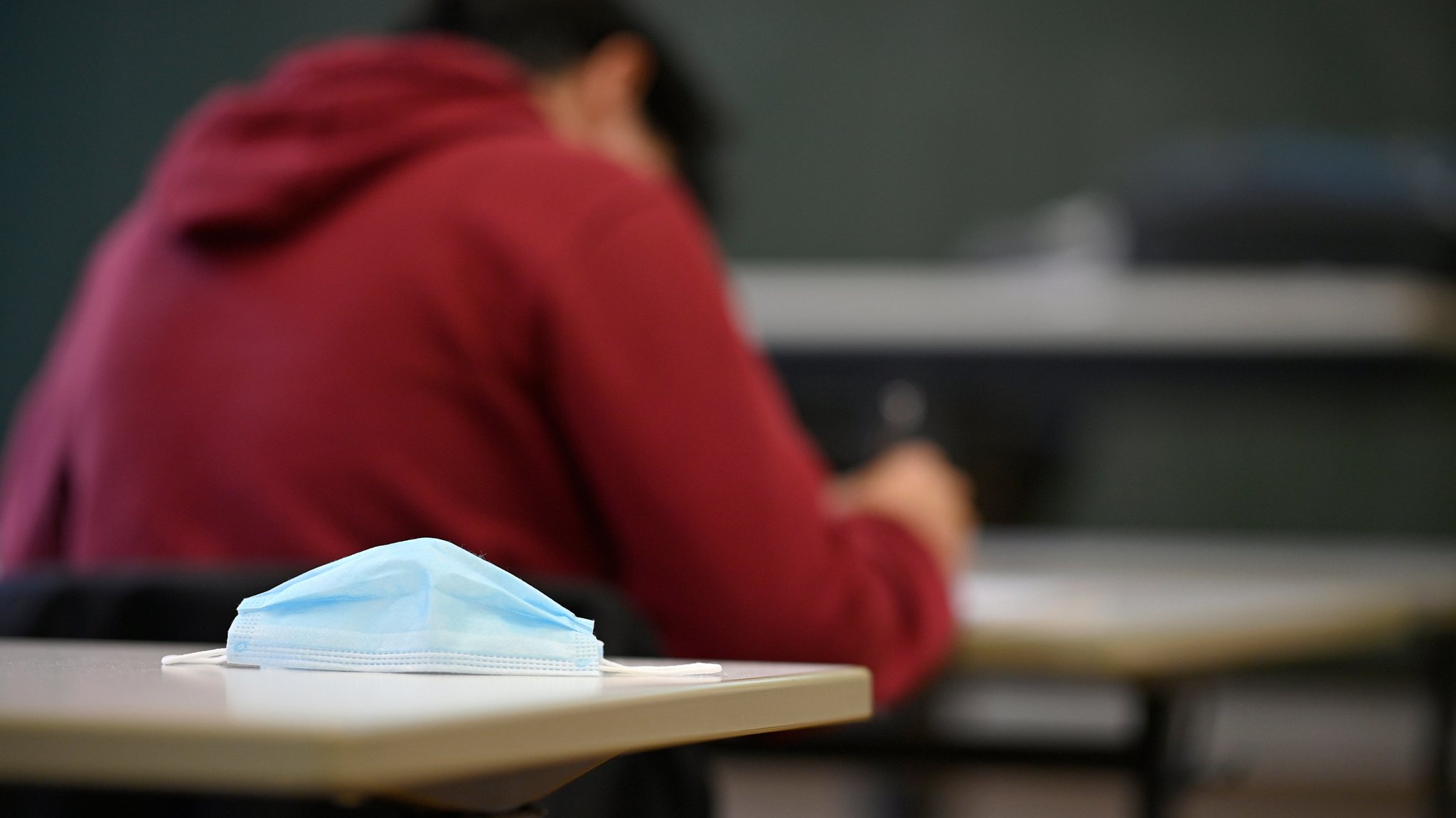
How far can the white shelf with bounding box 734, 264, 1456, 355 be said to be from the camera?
293cm

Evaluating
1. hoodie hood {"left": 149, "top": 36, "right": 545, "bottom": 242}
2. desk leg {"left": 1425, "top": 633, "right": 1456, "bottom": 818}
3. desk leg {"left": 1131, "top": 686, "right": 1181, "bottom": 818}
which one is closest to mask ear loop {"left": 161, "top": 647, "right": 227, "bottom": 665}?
hoodie hood {"left": 149, "top": 36, "right": 545, "bottom": 242}

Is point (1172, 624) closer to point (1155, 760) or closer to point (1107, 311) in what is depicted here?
point (1155, 760)

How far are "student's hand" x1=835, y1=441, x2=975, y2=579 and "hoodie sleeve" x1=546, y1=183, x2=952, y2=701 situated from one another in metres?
0.17

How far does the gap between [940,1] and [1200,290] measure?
945 mm

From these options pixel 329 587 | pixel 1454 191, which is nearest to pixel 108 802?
pixel 329 587

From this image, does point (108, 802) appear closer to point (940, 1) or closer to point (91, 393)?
point (91, 393)

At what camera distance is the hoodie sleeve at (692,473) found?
0.88 meters

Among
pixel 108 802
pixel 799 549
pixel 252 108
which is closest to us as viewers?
pixel 108 802

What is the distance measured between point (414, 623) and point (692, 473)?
0.44m

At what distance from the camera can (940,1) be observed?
3.44m

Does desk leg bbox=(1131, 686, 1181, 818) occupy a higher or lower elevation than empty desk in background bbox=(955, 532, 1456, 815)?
lower

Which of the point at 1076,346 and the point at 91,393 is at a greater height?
the point at 1076,346

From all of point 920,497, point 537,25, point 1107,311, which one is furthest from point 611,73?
point 1107,311

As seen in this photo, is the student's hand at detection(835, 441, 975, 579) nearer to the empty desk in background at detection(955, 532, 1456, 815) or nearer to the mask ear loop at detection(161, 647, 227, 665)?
the empty desk in background at detection(955, 532, 1456, 815)
